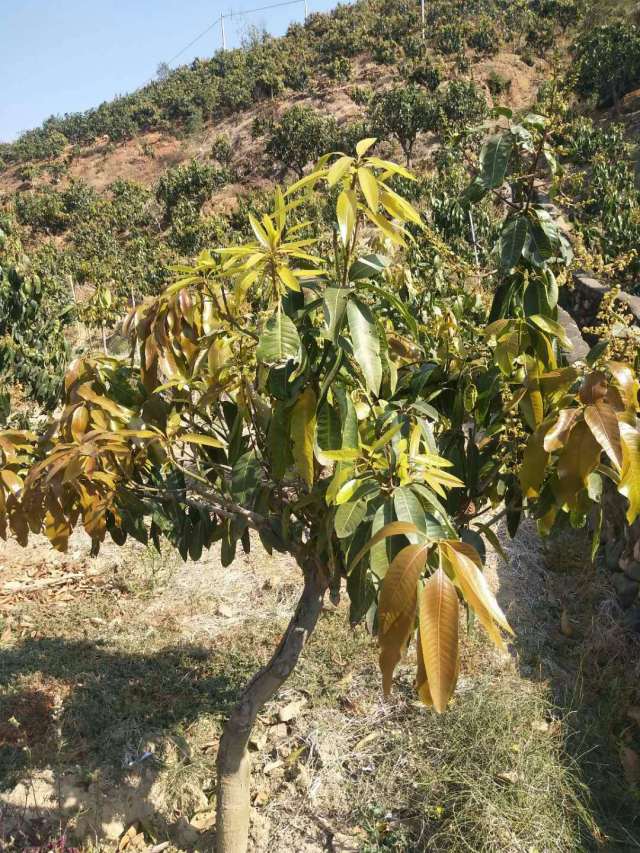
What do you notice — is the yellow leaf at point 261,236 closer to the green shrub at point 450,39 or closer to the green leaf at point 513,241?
the green leaf at point 513,241

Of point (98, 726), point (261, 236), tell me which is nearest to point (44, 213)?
point (98, 726)

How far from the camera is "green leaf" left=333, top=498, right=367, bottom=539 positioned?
3.45 feet

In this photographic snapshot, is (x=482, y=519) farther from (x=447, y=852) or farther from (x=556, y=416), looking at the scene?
(x=556, y=416)

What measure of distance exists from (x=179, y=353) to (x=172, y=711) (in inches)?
90.8

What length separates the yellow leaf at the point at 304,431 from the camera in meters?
1.26

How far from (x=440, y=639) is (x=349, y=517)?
42cm

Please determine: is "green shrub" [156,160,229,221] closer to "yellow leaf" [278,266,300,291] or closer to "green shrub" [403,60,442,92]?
"green shrub" [403,60,442,92]

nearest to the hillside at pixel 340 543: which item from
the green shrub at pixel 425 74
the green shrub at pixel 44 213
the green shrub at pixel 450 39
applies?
the green shrub at pixel 44 213

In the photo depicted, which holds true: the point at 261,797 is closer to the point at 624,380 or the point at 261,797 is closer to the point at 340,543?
the point at 340,543

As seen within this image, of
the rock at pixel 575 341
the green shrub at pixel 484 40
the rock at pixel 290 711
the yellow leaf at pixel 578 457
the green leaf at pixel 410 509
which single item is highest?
the green shrub at pixel 484 40

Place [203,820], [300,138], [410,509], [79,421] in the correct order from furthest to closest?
[300,138], [203,820], [79,421], [410,509]

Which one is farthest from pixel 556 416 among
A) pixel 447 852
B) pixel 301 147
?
pixel 301 147

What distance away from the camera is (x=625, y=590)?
3828 millimetres

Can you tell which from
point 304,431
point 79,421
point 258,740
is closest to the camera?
point 304,431
